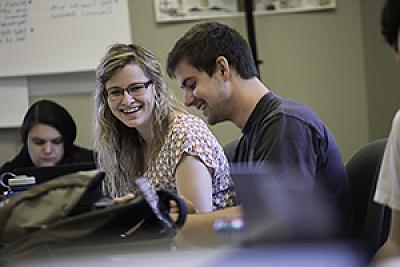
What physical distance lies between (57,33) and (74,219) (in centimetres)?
243

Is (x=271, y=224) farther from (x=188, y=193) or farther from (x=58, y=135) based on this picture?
(x=58, y=135)

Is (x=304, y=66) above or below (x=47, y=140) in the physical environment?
above

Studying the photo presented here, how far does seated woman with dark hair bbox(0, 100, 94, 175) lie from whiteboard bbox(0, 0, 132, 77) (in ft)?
0.90

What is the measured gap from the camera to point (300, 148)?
4.91 ft

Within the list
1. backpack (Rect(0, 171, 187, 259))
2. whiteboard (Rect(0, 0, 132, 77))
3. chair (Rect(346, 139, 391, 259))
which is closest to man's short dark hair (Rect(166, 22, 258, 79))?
chair (Rect(346, 139, 391, 259))

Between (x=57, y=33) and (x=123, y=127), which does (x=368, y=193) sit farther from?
(x=57, y=33)

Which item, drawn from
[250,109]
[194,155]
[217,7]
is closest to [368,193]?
[250,109]

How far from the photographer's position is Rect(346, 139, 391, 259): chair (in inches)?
54.7

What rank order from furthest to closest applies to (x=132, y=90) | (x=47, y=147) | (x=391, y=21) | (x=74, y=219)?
(x=47, y=147) → (x=132, y=90) → (x=391, y=21) → (x=74, y=219)

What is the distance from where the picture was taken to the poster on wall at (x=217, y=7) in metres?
3.06

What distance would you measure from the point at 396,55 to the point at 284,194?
0.67 meters

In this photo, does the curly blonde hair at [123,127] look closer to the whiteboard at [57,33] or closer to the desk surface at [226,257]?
the whiteboard at [57,33]

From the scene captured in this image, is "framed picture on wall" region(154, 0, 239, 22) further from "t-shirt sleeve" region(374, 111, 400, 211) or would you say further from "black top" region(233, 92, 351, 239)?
"t-shirt sleeve" region(374, 111, 400, 211)

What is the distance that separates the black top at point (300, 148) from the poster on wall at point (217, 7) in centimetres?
152
